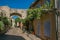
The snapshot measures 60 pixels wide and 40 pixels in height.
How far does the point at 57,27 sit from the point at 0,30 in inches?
462

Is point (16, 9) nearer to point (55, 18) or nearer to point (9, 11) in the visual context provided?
point (9, 11)

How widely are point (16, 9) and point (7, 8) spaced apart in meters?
2.43

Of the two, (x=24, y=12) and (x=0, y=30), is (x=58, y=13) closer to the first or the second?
(x=0, y=30)

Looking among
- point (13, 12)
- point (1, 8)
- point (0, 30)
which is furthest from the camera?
point (13, 12)

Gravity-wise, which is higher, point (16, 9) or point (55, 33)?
point (16, 9)

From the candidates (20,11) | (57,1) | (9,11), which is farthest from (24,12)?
(57,1)

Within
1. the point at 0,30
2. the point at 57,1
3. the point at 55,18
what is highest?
the point at 57,1

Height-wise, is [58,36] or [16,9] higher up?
[16,9]

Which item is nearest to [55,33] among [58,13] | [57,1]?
[58,13]

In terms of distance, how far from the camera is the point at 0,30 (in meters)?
21.5

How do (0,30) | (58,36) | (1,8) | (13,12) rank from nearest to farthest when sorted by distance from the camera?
(58,36) < (0,30) < (1,8) < (13,12)

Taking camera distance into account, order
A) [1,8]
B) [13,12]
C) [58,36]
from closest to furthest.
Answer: [58,36], [1,8], [13,12]

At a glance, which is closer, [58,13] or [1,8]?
[58,13]

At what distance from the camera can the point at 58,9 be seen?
36.7 ft
